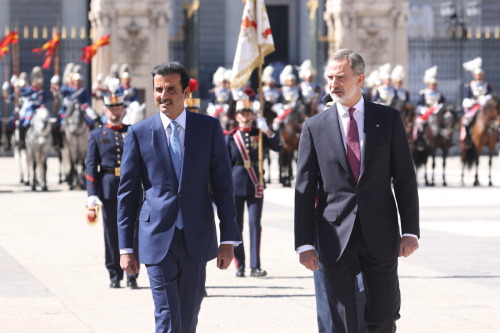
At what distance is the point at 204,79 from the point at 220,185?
32273 millimetres

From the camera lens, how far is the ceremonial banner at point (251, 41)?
44.4ft

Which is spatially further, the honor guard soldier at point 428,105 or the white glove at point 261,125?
the honor guard soldier at point 428,105

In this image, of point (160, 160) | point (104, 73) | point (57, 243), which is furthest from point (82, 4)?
point (160, 160)

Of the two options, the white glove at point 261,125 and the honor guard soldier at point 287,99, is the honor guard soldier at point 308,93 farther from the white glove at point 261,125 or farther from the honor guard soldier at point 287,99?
the white glove at point 261,125

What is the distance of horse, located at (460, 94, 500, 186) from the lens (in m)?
26.6

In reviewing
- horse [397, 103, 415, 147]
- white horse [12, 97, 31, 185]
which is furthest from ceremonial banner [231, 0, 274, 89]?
horse [397, 103, 415, 147]

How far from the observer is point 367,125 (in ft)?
22.6

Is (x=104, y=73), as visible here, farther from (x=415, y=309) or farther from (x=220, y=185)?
(x=220, y=185)

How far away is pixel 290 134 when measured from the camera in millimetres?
26766

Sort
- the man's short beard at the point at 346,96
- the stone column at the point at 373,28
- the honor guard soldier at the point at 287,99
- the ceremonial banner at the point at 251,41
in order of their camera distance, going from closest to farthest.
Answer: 1. the man's short beard at the point at 346,96
2. the ceremonial banner at the point at 251,41
3. the honor guard soldier at the point at 287,99
4. the stone column at the point at 373,28

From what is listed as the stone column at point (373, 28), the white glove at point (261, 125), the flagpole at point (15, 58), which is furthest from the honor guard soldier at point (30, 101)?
the white glove at point (261, 125)

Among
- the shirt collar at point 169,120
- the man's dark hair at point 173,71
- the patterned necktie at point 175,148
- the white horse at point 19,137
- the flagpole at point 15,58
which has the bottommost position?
the white horse at point 19,137

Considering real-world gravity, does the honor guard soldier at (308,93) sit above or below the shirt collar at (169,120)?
below

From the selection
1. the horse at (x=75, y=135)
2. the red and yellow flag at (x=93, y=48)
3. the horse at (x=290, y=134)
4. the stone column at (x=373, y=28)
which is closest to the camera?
the horse at (x=75, y=135)
